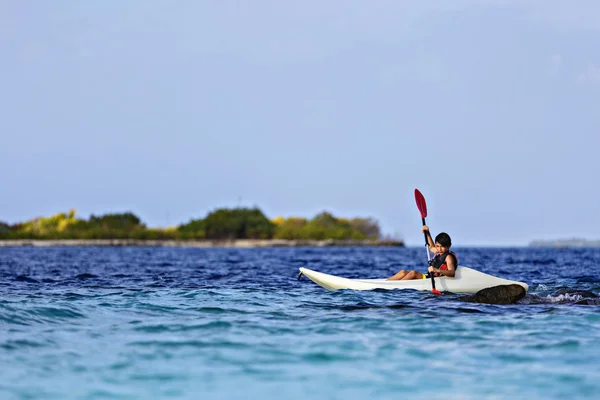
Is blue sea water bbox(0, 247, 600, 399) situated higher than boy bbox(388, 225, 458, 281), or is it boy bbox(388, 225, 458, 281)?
boy bbox(388, 225, 458, 281)

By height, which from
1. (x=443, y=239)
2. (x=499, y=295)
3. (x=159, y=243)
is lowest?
(x=499, y=295)

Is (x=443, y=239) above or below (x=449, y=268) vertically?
above

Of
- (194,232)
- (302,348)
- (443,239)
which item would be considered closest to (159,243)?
(194,232)

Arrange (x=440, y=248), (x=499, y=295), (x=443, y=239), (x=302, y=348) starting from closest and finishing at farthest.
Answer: (x=302, y=348)
(x=499, y=295)
(x=443, y=239)
(x=440, y=248)

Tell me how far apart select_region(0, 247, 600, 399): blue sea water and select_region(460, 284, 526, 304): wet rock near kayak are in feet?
1.11

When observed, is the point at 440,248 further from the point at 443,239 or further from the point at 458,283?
the point at 458,283

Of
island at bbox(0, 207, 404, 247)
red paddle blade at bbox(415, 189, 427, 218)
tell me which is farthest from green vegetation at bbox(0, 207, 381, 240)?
red paddle blade at bbox(415, 189, 427, 218)

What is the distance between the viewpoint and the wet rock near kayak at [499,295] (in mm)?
16031

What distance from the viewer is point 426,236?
1811 cm

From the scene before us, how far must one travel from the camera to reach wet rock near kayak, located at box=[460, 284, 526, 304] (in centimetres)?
1603

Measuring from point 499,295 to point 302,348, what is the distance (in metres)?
6.79

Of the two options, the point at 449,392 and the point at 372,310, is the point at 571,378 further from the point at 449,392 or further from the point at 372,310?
the point at 372,310

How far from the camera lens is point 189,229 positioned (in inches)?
6245

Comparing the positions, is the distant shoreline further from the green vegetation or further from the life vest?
the life vest
